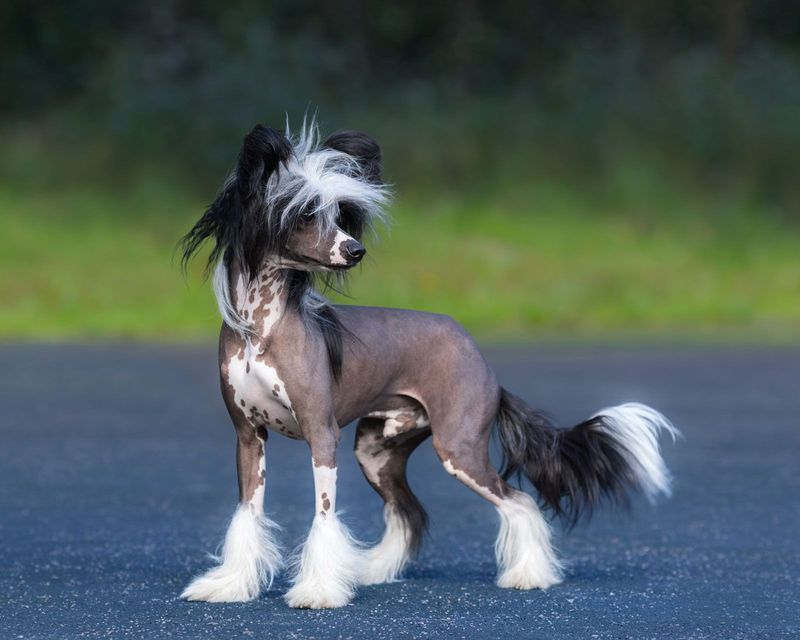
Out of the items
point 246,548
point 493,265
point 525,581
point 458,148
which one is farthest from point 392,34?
point 246,548

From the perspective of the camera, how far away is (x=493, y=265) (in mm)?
22656

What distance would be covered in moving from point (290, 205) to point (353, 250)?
1.03ft

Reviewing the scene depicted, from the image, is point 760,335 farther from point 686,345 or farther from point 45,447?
point 45,447

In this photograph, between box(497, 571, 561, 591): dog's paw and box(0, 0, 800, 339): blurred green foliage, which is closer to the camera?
box(497, 571, 561, 591): dog's paw

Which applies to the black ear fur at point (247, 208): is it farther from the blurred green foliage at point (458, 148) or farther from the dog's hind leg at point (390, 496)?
the blurred green foliage at point (458, 148)

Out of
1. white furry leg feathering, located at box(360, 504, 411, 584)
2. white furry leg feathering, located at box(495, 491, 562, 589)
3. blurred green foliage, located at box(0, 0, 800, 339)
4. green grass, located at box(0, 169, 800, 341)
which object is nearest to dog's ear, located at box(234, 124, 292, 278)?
white furry leg feathering, located at box(360, 504, 411, 584)

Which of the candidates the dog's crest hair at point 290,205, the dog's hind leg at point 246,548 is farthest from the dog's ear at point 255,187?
the dog's hind leg at point 246,548

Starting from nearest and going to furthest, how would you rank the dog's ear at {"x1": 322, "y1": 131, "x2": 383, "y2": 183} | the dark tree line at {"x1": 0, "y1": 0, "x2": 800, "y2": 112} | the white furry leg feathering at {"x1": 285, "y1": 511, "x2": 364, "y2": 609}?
the white furry leg feathering at {"x1": 285, "y1": 511, "x2": 364, "y2": 609} < the dog's ear at {"x1": 322, "y1": 131, "x2": 383, "y2": 183} < the dark tree line at {"x1": 0, "y1": 0, "x2": 800, "y2": 112}

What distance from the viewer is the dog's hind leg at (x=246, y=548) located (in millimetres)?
6434

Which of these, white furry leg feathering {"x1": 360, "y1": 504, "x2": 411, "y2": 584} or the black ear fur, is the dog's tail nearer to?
white furry leg feathering {"x1": 360, "y1": 504, "x2": 411, "y2": 584}

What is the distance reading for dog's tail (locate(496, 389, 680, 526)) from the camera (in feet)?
23.4

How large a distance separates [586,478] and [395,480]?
2.94ft

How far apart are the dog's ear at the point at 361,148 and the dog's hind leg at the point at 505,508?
47.0 inches

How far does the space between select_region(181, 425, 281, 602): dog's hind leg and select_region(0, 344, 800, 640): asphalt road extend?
0.11m
